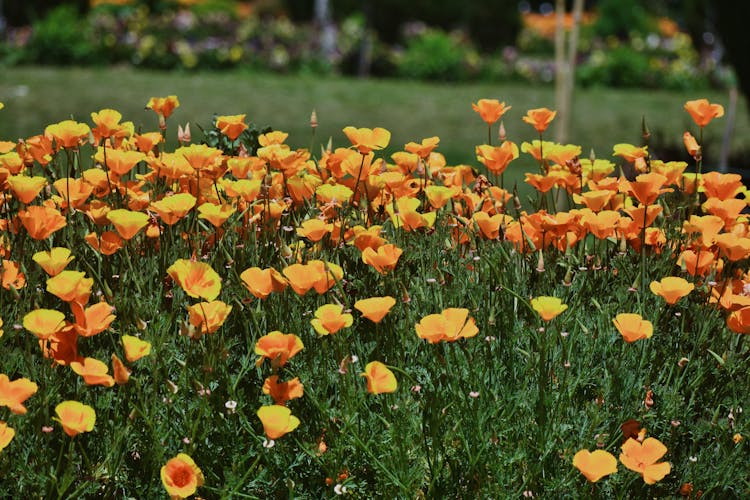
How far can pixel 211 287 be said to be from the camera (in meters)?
1.96

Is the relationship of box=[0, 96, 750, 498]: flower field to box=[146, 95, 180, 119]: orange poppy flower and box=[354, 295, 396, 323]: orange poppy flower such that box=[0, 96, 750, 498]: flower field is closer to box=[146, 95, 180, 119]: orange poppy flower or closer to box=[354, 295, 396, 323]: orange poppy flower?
box=[354, 295, 396, 323]: orange poppy flower

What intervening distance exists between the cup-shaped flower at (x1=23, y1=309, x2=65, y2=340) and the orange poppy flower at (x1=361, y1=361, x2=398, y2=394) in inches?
23.6

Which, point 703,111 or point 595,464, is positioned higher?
point 703,111

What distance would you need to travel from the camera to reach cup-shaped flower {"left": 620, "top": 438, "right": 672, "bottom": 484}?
1.80 metres

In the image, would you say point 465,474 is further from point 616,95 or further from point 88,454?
point 616,95

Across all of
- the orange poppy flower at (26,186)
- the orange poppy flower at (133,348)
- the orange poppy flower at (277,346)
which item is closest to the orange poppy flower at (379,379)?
the orange poppy flower at (277,346)

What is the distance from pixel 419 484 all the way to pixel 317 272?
0.49 meters

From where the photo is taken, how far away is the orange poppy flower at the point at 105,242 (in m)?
2.24

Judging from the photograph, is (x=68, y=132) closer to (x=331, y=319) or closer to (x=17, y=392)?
(x=17, y=392)

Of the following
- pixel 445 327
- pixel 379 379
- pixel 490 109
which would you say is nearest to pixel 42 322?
pixel 379 379

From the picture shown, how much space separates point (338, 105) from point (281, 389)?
38.9ft

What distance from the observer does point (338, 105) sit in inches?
531

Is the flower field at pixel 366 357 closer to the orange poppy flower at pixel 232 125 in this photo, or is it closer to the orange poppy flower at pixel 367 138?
the orange poppy flower at pixel 367 138

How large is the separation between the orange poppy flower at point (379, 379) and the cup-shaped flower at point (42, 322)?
60 cm
